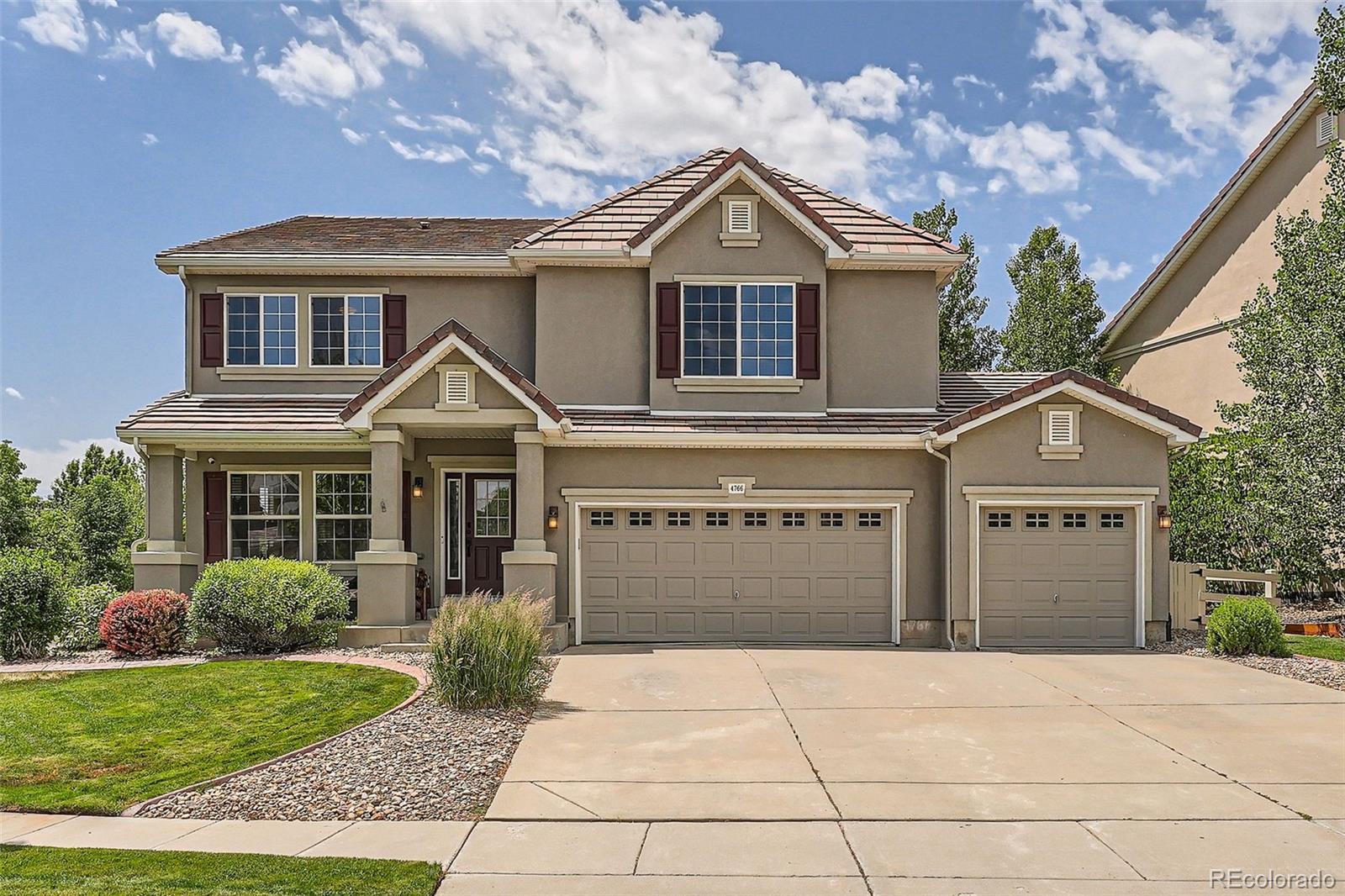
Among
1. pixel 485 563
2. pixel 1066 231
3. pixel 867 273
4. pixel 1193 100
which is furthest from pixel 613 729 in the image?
pixel 1066 231

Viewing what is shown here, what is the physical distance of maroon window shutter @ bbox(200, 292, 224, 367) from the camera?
15.9 m

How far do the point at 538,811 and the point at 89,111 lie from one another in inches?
507

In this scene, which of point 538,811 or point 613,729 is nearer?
point 538,811

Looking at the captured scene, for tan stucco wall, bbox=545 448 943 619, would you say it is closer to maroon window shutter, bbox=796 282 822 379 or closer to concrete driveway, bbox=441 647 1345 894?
maroon window shutter, bbox=796 282 822 379

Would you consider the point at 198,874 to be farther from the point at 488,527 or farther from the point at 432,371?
the point at 488,527

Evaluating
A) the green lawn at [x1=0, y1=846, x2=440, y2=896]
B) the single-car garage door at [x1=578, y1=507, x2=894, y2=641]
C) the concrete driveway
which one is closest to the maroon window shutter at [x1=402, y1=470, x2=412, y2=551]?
the single-car garage door at [x1=578, y1=507, x2=894, y2=641]

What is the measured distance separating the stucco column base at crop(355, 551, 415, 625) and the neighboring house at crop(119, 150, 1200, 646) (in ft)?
0.11

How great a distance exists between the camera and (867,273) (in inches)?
603

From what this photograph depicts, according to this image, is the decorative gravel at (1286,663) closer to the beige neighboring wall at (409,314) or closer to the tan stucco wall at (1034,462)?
the tan stucco wall at (1034,462)

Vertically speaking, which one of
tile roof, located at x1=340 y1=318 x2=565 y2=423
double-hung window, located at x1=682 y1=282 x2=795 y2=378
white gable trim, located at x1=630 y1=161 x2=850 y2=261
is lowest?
tile roof, located at x1=340 y1=318 x2=565 y2=423

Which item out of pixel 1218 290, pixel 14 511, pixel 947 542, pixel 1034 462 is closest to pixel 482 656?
pixel 947 542

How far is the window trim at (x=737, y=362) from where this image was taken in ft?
48.8

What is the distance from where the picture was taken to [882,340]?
15289mm

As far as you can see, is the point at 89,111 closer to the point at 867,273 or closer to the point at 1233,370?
the point at 867,273
